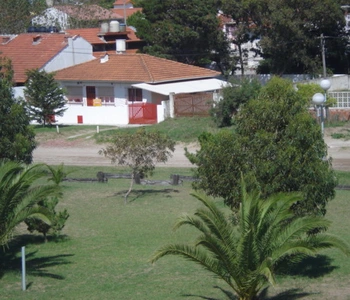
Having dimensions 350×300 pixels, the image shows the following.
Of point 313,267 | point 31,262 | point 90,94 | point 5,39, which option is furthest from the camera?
point 5,39

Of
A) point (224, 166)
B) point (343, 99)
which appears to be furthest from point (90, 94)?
point (224, 166)

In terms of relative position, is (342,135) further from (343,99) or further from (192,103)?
(192,103)

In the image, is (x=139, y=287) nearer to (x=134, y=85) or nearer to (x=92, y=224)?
(x=92, y=224)

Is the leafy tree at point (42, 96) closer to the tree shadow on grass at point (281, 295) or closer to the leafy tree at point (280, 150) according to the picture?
the leafy tree at point (280, 150)

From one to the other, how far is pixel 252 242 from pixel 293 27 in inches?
1583

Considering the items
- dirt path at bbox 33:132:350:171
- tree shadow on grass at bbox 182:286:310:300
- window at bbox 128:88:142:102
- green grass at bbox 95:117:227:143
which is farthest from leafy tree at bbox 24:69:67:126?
tree shadow on grass at bbox 182:286:310:300

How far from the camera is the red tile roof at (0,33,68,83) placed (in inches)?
2032

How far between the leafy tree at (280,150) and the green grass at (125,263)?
1552 mm

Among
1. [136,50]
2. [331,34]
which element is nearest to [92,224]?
[331,34]

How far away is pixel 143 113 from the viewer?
148 feet

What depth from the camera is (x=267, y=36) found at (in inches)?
2087

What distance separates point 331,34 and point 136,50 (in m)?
16.7

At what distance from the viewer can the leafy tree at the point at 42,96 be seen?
4122 centimetres

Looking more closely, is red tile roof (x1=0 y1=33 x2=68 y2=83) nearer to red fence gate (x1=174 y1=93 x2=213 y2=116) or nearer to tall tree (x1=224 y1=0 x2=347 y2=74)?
red fence gate (x1=174 y1=93 x2=213 y2=116)
